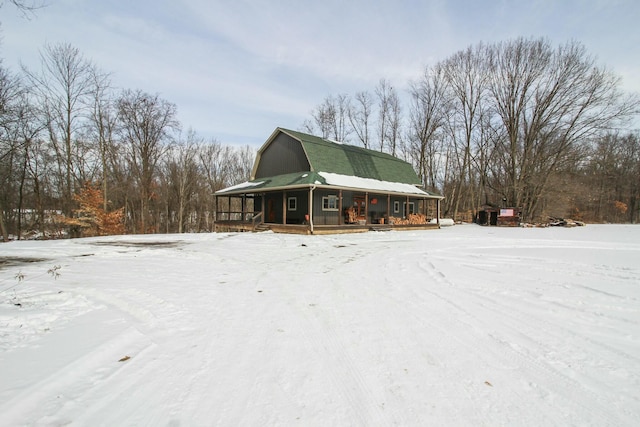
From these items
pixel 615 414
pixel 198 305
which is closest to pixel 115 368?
pixel 198 305

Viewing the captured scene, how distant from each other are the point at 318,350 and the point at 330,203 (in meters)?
14.8

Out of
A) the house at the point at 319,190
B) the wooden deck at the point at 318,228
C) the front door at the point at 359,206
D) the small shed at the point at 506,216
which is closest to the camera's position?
the wooden deck at the point at 318,228

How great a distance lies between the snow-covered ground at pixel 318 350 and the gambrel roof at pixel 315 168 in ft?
34.8

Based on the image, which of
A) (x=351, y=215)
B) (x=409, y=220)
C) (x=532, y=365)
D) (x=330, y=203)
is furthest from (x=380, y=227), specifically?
(x=532, y=365)

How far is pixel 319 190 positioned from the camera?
55.0 ft

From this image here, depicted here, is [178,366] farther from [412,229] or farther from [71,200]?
[71,200]

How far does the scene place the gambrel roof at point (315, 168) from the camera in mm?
16498

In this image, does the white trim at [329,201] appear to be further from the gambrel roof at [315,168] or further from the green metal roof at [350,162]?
the green metal roof at [350,162]

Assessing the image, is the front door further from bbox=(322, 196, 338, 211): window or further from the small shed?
the small shed

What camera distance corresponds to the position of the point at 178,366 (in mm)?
2312

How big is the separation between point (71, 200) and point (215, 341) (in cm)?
2212

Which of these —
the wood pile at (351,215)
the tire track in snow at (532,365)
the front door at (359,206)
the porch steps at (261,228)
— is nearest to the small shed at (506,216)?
the front door at (359,206)

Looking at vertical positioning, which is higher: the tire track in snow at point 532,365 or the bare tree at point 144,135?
the bare tree at point 144,135

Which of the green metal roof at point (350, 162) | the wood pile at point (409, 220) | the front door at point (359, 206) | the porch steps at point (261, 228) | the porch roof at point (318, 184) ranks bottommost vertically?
the porch steps at point (261, 228)
